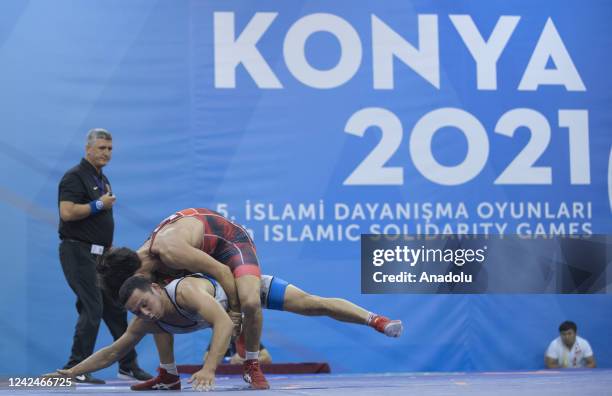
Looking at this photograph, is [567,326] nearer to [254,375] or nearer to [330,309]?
[330,309]

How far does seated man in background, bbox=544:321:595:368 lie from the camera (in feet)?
22.9

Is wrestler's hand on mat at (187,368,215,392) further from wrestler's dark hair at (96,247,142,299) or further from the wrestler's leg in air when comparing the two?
the wrestler's leg in air

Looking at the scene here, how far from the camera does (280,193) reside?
6.99 metres

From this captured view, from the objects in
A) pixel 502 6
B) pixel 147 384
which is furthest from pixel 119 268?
pixel 502 6

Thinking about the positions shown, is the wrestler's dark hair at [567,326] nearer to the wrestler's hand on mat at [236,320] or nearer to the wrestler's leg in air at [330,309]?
the wrestler's leg in air at [330,309]

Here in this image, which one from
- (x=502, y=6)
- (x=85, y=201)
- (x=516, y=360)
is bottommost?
(x=516, y=360)

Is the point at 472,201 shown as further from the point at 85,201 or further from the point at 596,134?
the point at 85,201

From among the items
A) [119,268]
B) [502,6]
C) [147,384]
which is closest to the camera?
[119,268]

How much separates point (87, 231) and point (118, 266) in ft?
5.31

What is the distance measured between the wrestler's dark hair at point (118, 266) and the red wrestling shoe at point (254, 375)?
67 cm

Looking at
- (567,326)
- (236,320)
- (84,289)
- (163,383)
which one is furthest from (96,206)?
(567,326)

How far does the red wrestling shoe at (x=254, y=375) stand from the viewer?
4.29m

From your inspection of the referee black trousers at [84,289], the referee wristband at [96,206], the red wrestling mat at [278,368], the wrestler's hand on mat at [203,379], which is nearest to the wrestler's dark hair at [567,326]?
the red wrestling mat at [278,368]

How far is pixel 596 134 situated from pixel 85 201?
3.95m
